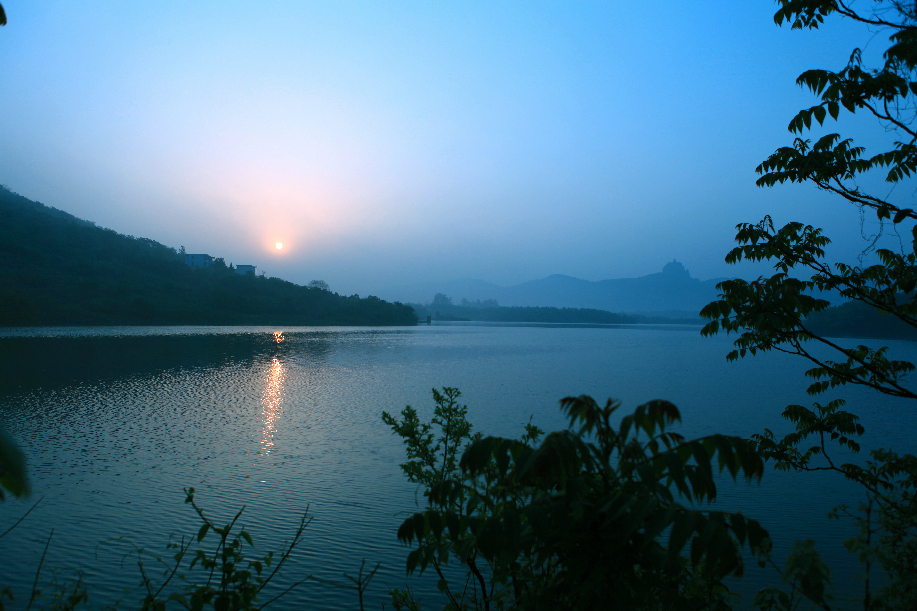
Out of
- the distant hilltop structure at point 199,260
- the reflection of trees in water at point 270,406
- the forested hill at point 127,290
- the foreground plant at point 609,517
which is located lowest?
the reflection of trees in water at point 270,406

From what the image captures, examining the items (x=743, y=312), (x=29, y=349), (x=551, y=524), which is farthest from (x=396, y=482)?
(x=29, y=349)

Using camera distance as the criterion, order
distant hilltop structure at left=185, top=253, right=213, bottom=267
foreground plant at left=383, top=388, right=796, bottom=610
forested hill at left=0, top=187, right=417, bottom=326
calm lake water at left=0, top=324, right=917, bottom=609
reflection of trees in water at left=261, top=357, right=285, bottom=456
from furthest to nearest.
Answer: distant hilltop structure at left=185, top=253, right=213, bottom=267 → forested hill at left=0, top=187, right=417, bottom=326 → reflection of trees in water at left=261, top=357, right=285, bottom=456 → calm lake water at left=0, top=324, right=917, bottom=609 → foreground plant at left=383, top=388, right=796, bottom=610

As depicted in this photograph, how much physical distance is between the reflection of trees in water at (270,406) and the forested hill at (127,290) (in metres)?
59.5

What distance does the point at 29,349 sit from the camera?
34500 mm

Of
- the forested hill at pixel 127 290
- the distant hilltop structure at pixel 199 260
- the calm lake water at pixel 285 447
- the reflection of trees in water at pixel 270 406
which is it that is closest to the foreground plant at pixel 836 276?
the calm lake water at pixel 285 447

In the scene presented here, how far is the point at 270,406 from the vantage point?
18.1m

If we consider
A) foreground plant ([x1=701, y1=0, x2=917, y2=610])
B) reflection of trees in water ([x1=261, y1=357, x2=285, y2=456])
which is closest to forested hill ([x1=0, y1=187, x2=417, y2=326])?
reflection of trees in water ([x1=261, y1=357, x2=285, y2=456])

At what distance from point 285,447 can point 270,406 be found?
588 cm

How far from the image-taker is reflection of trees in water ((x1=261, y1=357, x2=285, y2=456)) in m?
13.2

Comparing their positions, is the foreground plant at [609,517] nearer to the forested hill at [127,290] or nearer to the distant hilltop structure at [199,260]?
the forested hill at [127,290]

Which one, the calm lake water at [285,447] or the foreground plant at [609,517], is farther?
the calm lake water at [285,447]

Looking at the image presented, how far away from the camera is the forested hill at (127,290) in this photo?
2874 inches

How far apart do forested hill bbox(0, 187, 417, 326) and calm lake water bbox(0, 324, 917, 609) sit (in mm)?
51742

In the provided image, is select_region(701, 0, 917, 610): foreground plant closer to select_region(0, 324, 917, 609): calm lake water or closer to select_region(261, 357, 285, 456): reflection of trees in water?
select_region(0, 324, 917, 609): calm lake water
